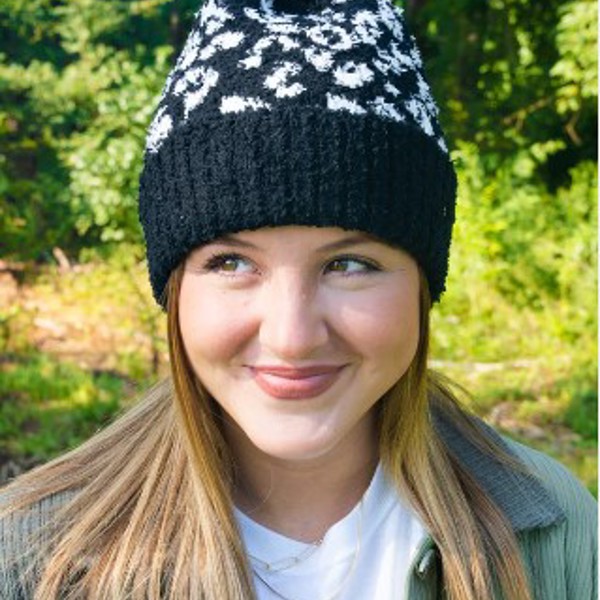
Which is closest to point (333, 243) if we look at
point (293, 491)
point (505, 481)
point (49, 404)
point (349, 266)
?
point (349, 266)

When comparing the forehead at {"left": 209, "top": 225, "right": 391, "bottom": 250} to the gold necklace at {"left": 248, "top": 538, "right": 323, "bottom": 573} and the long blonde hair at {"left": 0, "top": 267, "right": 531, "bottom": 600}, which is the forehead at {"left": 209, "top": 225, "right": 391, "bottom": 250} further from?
the gold necklace at {"left": 248, "top": 538, "right": 323, "bottom": 573}

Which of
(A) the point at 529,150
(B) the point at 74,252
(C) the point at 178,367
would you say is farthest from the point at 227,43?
(A) the point at 529,150

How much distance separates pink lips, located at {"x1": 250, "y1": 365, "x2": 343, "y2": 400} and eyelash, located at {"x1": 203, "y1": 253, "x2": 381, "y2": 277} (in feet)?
0.53

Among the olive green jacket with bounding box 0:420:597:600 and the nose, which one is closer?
the nose

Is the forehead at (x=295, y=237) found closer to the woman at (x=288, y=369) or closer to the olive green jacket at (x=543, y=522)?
the woman at (x=288, y=369)

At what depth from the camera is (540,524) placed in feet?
6.87

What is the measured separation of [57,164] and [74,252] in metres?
0.72

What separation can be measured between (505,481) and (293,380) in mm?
607

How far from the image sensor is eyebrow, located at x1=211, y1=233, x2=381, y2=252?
179cm

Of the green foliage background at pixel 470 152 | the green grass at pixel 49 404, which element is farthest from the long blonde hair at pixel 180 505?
the green foliage background at pixel 470 152

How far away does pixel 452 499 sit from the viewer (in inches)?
82.0

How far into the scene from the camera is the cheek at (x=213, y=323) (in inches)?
70.2

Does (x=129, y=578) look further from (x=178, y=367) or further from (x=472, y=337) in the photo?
(x=472, y=337)

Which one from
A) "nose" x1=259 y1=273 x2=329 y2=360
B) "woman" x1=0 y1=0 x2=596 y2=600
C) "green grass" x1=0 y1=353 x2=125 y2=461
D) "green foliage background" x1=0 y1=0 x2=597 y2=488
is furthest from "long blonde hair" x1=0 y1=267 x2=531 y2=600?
"green foliage background" x1=0 y1=0 x2=597 y2=488
